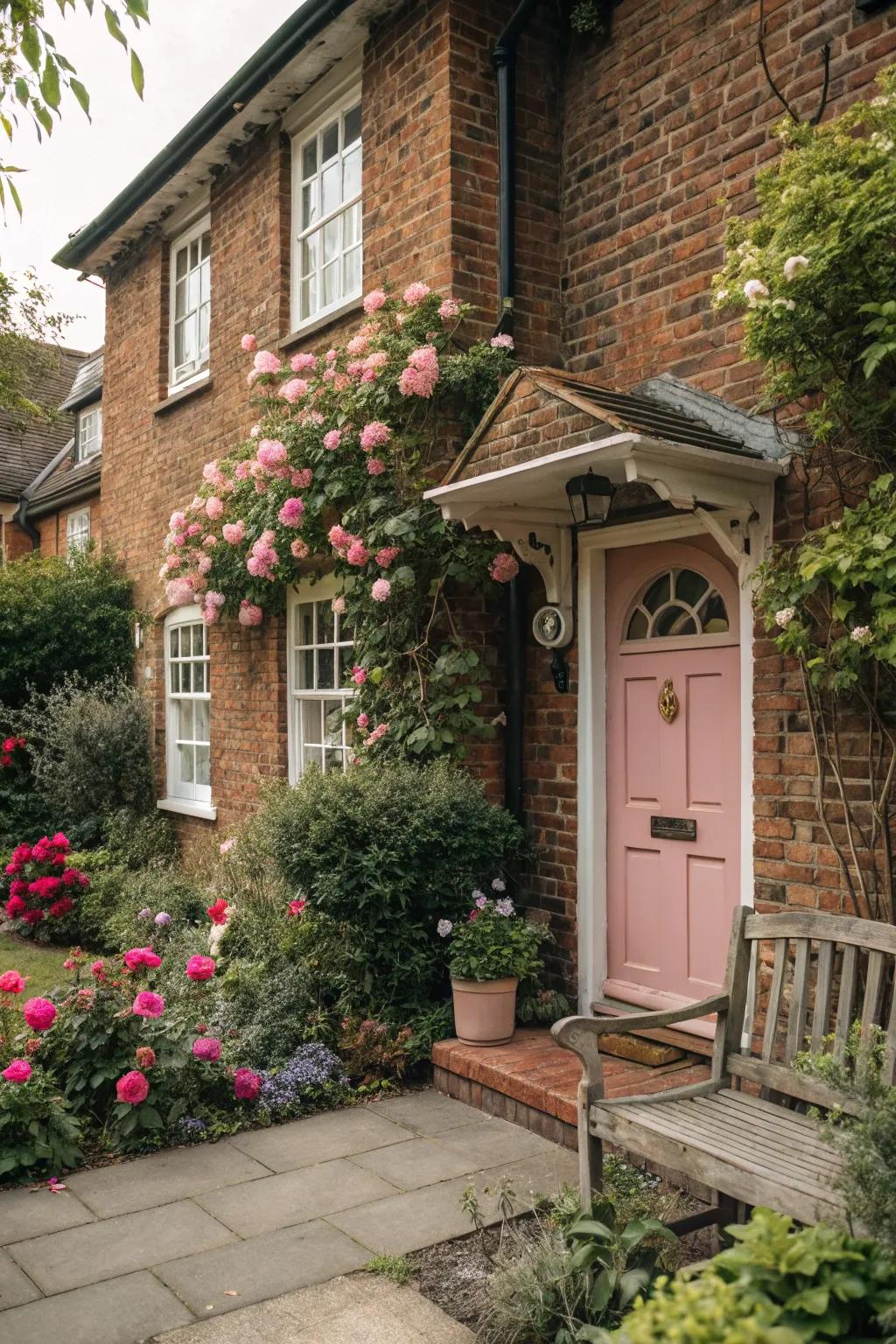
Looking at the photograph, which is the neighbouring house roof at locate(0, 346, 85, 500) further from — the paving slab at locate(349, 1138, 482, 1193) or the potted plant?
the paving slab at locate(349, 1138, 482, 1193)

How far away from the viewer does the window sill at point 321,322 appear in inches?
287

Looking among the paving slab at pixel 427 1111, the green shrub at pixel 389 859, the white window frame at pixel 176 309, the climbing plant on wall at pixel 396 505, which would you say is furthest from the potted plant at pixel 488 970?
the white window frame at pixel 176 309

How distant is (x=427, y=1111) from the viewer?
5234mm

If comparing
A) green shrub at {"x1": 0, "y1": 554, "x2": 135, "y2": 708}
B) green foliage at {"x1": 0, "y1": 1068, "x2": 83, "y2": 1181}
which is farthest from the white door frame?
green shrub at {"x1": 0, "y1": 554, "x2": 135, "y2": 708}

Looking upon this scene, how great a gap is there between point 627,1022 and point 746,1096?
0.47 m

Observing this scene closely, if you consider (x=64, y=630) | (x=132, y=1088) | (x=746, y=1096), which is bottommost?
(x=132, y=1088)

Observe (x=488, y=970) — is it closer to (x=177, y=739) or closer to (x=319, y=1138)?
(x=319, y=1138)

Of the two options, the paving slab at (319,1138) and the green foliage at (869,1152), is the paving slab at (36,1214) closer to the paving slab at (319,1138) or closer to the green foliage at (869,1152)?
the paving slab at (319,1138)

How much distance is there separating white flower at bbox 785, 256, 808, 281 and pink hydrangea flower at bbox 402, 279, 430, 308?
2809 millimetres

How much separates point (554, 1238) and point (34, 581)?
9.52m

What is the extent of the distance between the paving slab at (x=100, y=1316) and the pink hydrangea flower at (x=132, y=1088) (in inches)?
43.2

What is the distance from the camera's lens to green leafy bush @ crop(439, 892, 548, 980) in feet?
18.0

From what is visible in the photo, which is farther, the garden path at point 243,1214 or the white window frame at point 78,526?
the white window frame at point 78,526

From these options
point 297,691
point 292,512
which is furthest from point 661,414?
point 297,691
